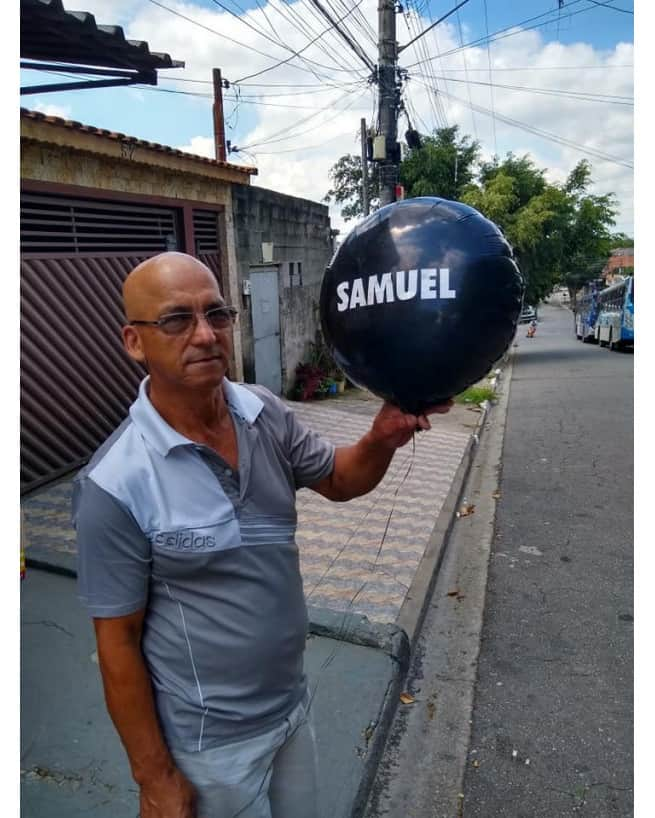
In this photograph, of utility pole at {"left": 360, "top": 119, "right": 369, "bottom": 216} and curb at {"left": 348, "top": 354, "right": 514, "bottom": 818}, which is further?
utility pole at {"left": 360, "top": 119, "right": 369, "bottom": 216}

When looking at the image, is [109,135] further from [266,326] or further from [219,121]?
[219,121]

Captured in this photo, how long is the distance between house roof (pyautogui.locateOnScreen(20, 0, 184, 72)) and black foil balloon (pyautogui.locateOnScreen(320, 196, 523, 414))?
328 cm

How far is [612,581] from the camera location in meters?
4.39

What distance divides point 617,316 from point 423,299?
23302 millimetres

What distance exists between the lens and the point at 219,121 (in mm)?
16547

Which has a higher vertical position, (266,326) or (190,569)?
(266,326)

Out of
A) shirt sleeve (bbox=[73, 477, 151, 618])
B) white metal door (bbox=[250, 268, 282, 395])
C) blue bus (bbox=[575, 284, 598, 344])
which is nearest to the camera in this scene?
shirt sleeve (bbox=[73, 477, 151, 618])

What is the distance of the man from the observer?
1314mm

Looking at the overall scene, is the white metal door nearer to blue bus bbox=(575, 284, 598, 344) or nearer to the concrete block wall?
the concrete block wall

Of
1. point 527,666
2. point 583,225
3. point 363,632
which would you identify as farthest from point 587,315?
point 363,632

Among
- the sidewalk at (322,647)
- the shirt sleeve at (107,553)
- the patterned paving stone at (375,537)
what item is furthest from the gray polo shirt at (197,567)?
the patterned paving stone at (375,537)

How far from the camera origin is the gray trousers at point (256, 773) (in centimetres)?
143

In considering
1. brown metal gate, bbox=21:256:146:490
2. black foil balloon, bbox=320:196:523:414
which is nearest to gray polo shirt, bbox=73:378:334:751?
black foil balloon, bbox=320:196:523:414

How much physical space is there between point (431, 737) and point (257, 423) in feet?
6.78
